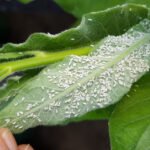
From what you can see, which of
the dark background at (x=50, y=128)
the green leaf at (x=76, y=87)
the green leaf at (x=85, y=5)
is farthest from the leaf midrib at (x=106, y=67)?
the dark background at (x=50, y=128)

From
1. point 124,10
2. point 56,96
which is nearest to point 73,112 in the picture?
point 56,96

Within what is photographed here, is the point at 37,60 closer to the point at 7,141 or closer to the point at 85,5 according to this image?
the point at 7,141

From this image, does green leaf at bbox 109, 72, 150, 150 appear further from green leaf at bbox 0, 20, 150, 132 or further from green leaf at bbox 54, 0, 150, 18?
green leaf at bbox 54, 0, 150, 18

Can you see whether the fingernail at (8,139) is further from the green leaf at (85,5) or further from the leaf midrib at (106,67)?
the green leaf at (85,5)

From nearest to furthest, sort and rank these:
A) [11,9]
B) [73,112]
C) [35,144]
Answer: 1. [73,112]
2. [11,9]
3. [35,144]

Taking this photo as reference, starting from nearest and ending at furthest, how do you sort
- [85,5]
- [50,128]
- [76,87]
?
[76,87]
[85,5]
[50,128]

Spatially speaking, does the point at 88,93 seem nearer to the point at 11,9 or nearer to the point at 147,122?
the point at 147,122

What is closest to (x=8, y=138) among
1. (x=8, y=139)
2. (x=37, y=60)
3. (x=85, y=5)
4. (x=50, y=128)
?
(x=8, y=139)
